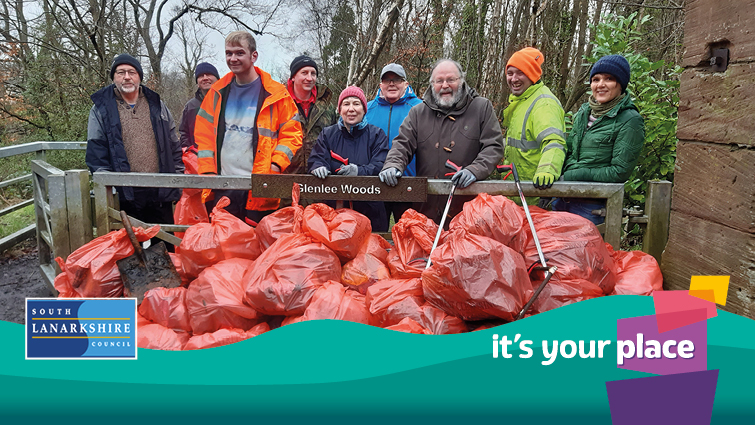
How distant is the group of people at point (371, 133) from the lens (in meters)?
3.20

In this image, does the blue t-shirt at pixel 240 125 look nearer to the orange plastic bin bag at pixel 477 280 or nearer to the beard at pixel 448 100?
the beard at pixel 448 100

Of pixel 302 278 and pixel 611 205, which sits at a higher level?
pixel 611 205

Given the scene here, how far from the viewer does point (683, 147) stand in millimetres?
2461

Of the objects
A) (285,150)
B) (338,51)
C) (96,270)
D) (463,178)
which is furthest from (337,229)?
(338,51)

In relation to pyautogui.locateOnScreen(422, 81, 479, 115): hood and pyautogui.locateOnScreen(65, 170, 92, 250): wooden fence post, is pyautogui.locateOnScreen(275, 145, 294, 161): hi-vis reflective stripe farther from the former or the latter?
pyautogui.locateOnScreen(65, 170, 92, 250): wooden fence post

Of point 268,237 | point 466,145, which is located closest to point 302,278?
point 268,237

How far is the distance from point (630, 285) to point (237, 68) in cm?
301

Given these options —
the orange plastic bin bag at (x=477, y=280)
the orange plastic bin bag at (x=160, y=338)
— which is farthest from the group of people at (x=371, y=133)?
the orange plastic bin bag at (x=160, y=338)

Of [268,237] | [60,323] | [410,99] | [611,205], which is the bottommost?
[60,323]

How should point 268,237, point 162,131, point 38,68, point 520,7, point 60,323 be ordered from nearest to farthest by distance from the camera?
1. point 60,323
2. point 268,237
3. point 162,131
4. point 520,7
5. point 38,68

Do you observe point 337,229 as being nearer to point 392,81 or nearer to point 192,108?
point 392,81

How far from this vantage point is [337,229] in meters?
2.77

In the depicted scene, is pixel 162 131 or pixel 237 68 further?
pixel 162 131

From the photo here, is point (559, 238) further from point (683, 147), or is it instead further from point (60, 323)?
point (60, 323)
